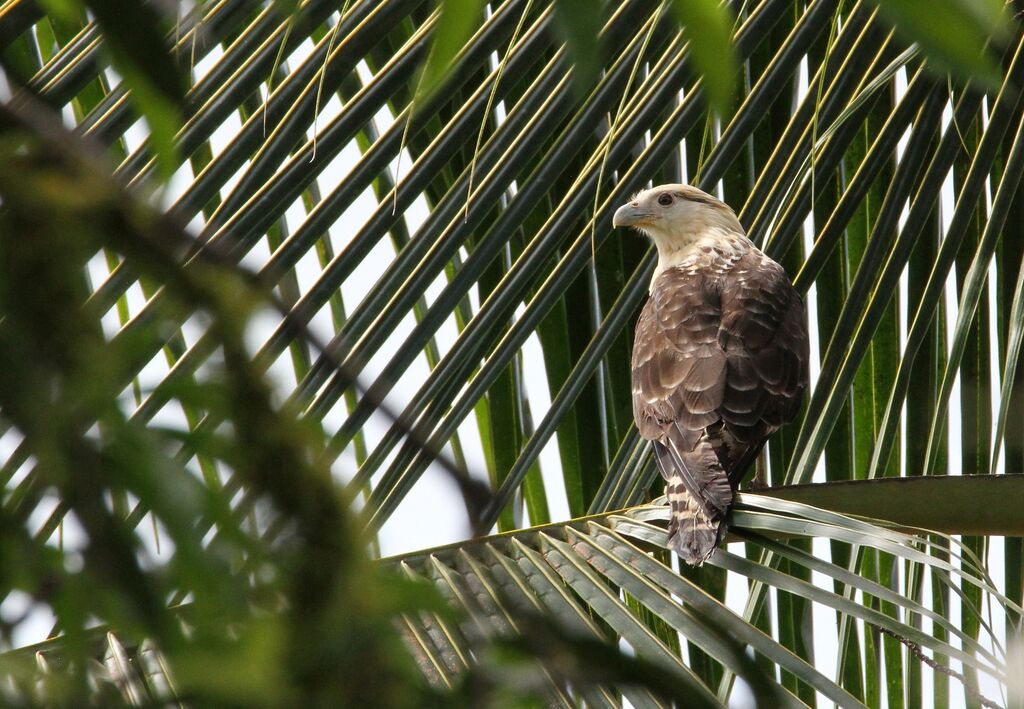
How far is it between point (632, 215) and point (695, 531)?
2.09 m

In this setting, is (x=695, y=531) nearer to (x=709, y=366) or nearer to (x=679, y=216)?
(x=709, y=366)

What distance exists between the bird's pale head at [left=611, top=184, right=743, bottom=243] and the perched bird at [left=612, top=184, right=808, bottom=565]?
0.01 meters

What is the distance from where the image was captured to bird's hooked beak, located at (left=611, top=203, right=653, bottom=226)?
15.1 ft

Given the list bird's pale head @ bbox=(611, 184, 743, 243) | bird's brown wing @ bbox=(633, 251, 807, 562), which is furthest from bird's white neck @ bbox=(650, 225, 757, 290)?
bird's brown wing @ bbox=(633, 251, 807, 562)

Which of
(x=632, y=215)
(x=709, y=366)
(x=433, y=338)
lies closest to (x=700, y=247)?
(x=632, y=215)

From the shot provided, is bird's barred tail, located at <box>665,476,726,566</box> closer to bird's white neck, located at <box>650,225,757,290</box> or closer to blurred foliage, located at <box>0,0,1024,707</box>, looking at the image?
blurred foliage, located at <box>0,0,1024,707</box>

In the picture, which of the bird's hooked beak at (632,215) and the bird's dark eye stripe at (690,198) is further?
the bird's dark eye stripe at (690,198)

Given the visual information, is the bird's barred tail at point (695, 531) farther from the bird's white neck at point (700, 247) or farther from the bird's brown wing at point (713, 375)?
the bird's white neck at point (700, 247)

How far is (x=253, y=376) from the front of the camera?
74cm

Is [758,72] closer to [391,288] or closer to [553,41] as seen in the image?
[553,41]

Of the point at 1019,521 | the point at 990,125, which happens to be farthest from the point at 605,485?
the point at 990,125

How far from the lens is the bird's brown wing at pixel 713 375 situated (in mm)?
3434

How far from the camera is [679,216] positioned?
532 cm

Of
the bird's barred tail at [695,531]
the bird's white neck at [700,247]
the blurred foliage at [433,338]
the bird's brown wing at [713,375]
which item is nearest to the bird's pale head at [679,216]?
the bird's white neck at [700,247]
